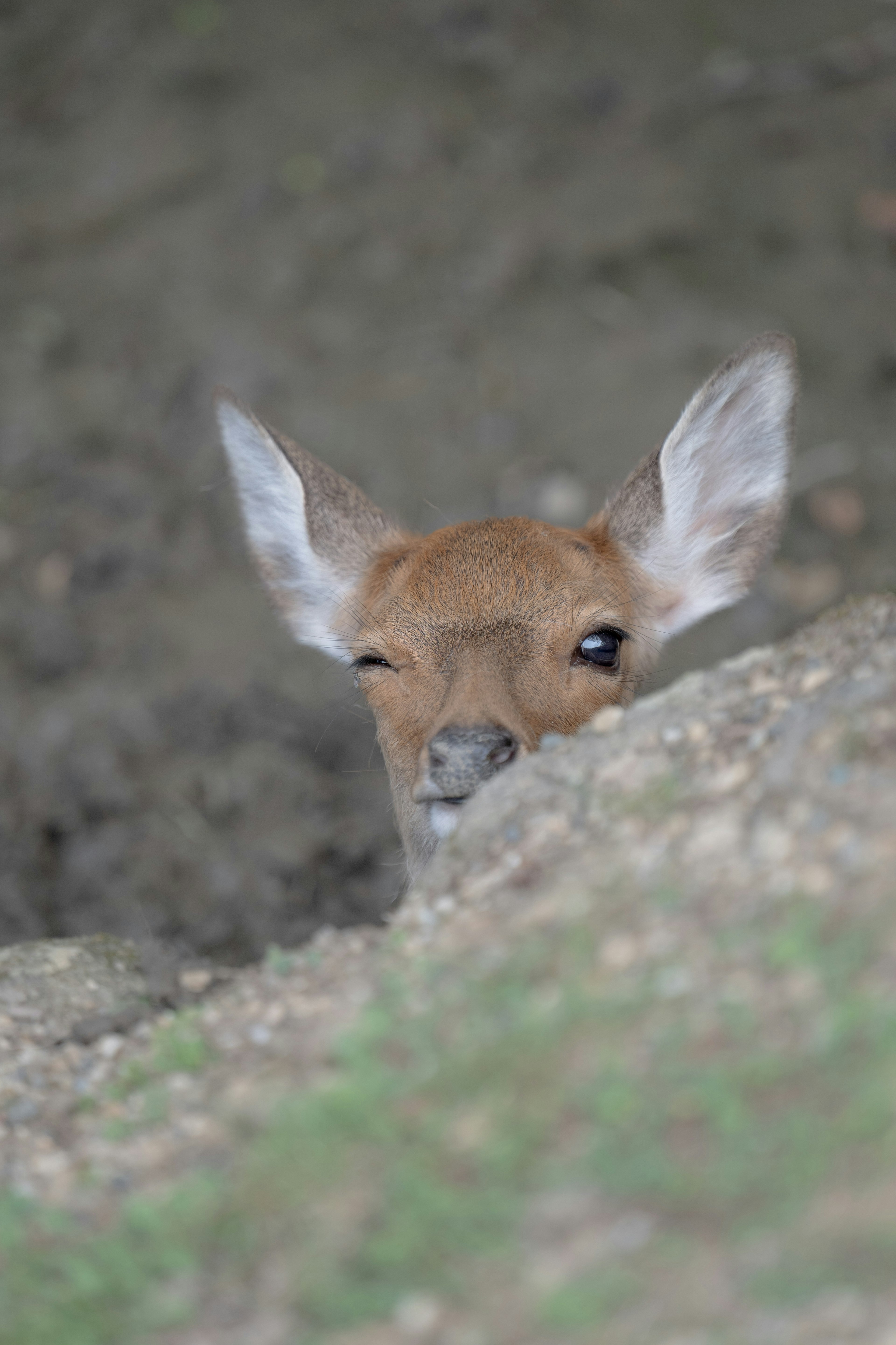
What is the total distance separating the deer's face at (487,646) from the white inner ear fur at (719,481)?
212 mm

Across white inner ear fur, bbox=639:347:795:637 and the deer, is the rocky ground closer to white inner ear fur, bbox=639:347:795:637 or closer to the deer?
the deer

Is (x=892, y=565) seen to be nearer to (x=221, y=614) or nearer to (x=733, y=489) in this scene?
(x=733, y=489)

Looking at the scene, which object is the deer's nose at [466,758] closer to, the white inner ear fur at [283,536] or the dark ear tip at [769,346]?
the white inner ear fur at [283,536]

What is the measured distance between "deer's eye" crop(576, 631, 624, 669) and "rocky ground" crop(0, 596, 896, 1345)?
113cm

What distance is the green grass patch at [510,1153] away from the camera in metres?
1.29

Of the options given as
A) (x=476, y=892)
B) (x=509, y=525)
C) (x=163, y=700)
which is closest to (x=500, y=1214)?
(x=476, y=892)

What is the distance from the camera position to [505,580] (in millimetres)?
3479

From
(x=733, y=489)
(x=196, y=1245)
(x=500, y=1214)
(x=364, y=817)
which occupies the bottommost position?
(x=500, y=1214)

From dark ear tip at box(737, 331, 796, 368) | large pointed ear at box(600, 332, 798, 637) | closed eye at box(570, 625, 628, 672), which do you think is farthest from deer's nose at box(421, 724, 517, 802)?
dark ear tip at box(737, 331, 796, 368)

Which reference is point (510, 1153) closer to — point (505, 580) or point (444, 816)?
point (444, 816)

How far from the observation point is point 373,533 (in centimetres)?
419

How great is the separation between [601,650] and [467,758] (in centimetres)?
83

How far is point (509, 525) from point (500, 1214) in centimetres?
270

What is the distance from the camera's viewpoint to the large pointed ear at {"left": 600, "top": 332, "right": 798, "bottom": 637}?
3.55 metres
